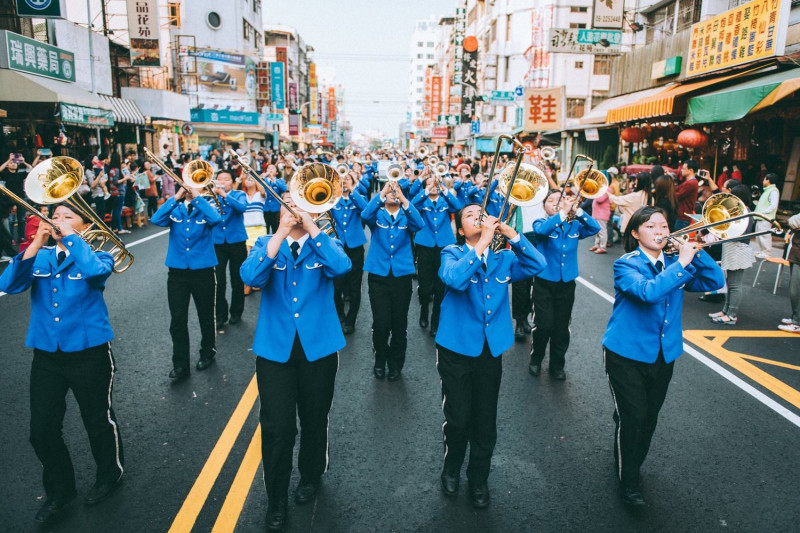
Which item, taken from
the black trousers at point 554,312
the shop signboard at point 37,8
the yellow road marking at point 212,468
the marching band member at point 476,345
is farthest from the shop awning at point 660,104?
the shop signboard at point 37,8

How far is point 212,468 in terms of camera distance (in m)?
4.12

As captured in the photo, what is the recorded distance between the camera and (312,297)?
364cm

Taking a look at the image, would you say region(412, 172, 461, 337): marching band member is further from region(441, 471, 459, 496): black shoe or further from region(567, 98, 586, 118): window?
region(567, 98, 586, 118): window

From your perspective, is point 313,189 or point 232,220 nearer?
point 313,189

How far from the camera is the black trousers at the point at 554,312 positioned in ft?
19.2

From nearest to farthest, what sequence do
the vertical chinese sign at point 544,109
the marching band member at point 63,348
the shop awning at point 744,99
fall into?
the marching band member at point 63,348 < the shop awning at point 744,99 < the vertical chinese sign at point 544,109

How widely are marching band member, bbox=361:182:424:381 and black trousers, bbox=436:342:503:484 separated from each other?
214cm

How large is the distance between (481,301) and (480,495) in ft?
4.23

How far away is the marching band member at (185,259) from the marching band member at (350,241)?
1.91 meters

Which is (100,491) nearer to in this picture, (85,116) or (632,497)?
(632,497)

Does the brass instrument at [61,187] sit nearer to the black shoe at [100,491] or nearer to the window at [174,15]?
the black shoe at [100,491]

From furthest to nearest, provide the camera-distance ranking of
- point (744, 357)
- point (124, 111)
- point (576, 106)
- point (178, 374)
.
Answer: point (576, 106), point (124, 111), point (744, 357), point (178, 374)

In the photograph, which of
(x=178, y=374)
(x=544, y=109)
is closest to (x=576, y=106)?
(x=544, y=109)

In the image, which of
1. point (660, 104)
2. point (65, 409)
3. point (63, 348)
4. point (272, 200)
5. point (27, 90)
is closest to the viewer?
point (63, 348)
